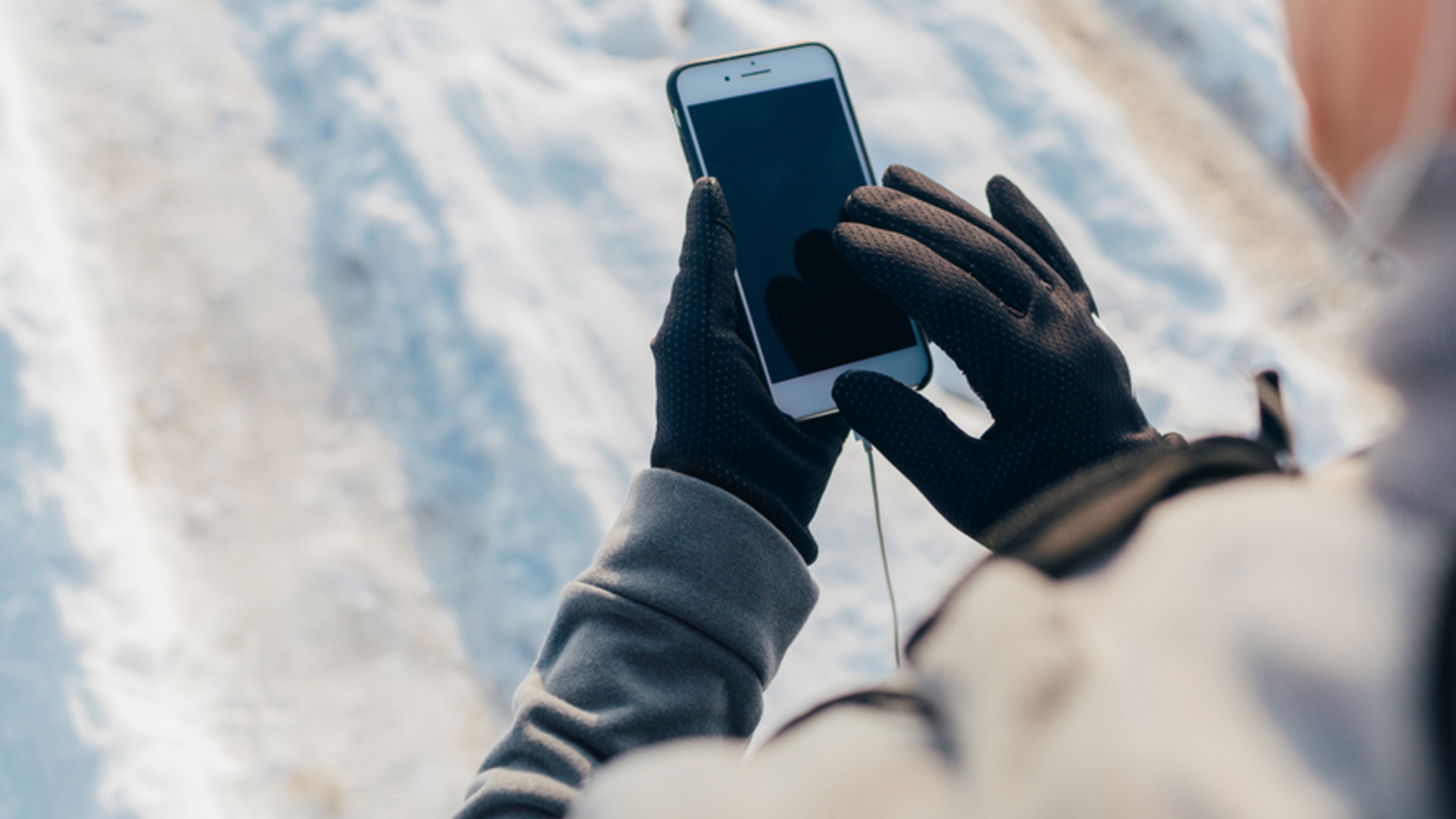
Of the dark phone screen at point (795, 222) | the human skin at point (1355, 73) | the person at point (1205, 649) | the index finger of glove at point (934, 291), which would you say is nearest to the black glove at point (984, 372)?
the index finger of glove at point (934, 291)

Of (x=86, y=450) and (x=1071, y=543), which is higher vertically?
(x=1071, y=543)

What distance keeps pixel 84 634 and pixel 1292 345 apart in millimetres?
2339

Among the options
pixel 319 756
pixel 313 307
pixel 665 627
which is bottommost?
pixel 319 756

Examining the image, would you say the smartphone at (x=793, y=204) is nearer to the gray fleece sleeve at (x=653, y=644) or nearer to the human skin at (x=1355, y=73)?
the gray fleece sleeve at (x=653, y=644)

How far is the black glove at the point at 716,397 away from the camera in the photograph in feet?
3.17

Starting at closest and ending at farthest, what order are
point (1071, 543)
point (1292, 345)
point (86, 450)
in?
point (1071, 543) → point (86, 450) → point (1292, 345)

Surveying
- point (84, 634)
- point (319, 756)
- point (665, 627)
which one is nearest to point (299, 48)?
point (84, 634)

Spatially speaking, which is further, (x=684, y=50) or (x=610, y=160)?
(x=684, y=50)

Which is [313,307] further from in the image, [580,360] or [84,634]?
[84,634]


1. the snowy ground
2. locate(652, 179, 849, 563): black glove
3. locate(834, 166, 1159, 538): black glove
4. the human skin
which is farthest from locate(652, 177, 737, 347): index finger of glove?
the human skin

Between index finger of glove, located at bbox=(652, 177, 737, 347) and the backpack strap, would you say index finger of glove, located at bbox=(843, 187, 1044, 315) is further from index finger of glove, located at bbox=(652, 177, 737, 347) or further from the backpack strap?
the backpack strap

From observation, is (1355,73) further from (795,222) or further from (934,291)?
(795,222)

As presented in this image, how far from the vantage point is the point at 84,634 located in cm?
125

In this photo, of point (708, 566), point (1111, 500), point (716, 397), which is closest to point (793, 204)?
point (716, 397)
